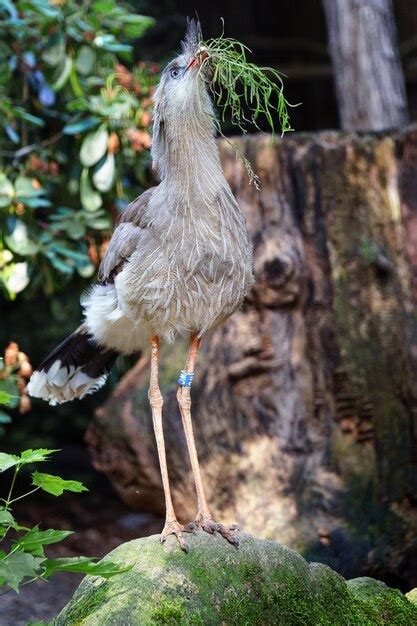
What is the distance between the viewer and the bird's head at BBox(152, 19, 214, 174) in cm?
330

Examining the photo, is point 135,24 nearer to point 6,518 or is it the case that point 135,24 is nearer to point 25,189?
point 25,189

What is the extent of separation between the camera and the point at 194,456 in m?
3.50

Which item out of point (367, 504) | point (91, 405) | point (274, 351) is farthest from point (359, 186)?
point (91, 405)

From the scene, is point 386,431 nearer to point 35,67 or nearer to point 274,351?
point 274,351

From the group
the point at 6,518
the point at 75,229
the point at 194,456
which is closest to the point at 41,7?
the point at 75,229

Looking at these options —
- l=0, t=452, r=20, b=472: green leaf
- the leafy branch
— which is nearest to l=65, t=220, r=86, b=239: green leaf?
the leafy branch

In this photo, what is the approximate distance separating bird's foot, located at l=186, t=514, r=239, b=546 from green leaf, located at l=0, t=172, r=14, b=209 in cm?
244

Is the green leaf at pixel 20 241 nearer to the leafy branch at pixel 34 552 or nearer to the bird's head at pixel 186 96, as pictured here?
the bird's head at pixel 186 96

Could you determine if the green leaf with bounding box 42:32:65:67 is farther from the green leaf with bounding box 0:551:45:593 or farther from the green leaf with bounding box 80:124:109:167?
the green leaf with bounding box 0:551:45:593

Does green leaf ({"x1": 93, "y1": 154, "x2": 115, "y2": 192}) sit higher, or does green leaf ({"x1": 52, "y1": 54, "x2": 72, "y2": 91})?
green leaf ({"x1": 52, "y1": 54, "x2": 72, "y2": 91})

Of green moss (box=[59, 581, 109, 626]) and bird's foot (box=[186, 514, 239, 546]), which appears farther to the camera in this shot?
bird's foot (box=[186, 514, 239, 546])

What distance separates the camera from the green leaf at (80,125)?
5.32 meters

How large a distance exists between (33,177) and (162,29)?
10.6 ft

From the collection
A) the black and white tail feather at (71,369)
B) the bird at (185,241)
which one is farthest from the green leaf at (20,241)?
the bird at (185,241)
